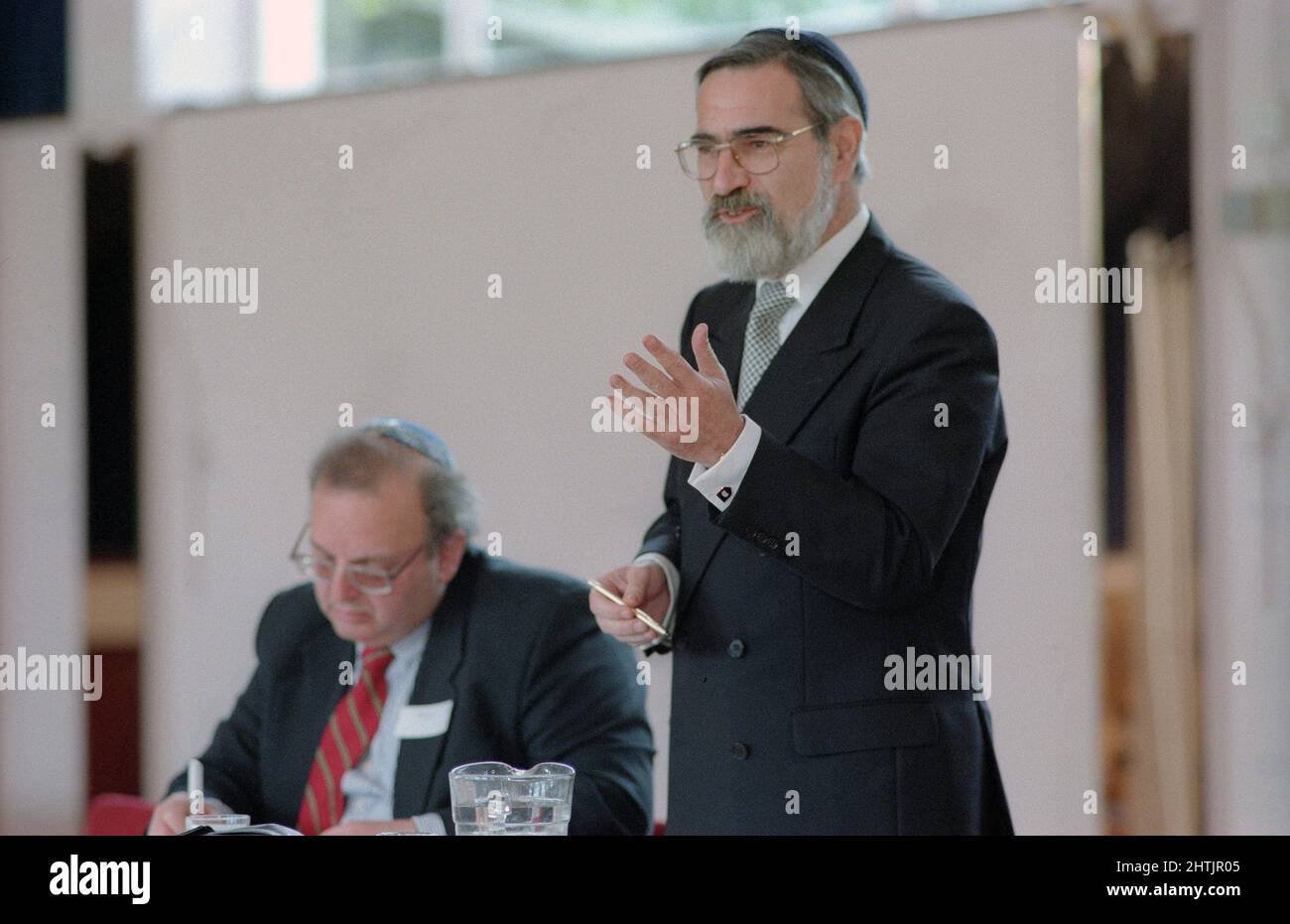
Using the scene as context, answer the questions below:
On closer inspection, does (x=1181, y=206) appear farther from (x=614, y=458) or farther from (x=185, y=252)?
(x=185, y=252)

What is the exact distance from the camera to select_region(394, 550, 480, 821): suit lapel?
216 cm

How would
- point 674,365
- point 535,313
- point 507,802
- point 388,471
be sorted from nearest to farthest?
point 674,365, point 507,802, point 388,471, point 535,313

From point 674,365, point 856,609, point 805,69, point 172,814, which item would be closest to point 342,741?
point 172,814

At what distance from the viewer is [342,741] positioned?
7.30ft

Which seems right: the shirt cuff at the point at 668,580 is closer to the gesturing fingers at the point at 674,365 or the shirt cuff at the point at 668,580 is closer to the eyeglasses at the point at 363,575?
the gesturing fingers at the point at 674,365

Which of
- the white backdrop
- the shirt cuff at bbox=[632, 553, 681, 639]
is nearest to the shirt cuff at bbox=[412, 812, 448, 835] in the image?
the shirt cuff at bbox=[632, 553, 681, 639]

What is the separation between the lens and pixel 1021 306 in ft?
9.15

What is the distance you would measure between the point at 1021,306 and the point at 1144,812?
113 centimetres

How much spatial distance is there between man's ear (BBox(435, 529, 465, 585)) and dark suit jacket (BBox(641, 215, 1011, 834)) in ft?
1.71

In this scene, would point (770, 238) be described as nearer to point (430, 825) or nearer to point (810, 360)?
point (810, 360)

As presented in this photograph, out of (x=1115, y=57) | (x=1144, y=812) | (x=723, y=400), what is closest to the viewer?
(x=723, y=400)

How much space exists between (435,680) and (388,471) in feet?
1.14
